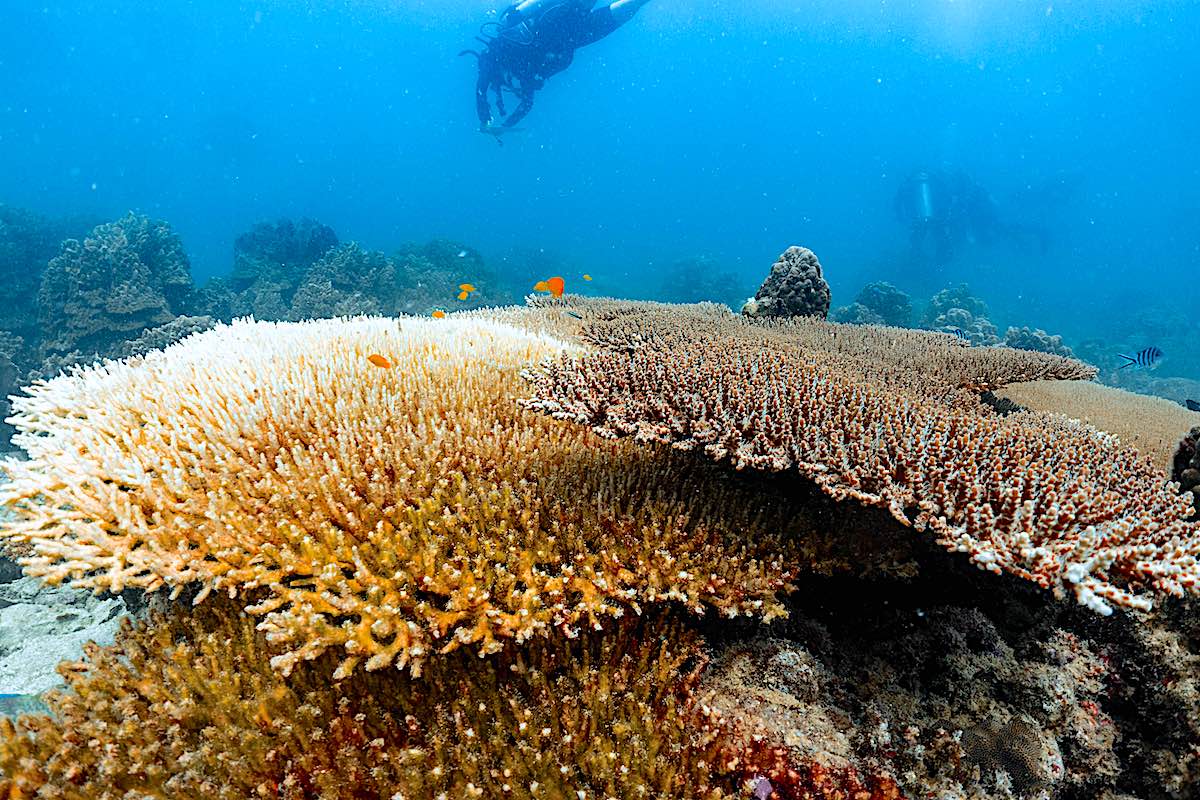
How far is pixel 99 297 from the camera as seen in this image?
16172 mm

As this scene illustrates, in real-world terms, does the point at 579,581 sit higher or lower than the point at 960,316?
lower

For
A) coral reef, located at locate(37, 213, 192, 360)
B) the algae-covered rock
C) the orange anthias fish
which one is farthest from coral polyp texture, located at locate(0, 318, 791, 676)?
coral reef, located at locate(37, 213, 192, 360)

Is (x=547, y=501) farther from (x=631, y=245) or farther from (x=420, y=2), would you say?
(x=420, y=2)

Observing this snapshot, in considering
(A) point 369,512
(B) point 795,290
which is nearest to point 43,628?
(A) point 369,512

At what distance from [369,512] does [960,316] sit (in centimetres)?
3154

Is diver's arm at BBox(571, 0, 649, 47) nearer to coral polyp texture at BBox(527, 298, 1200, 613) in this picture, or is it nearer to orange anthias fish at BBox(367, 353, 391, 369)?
orange anthias fish at BBox(367, 353, 391, 369)

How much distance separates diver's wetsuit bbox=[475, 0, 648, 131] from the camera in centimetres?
2628

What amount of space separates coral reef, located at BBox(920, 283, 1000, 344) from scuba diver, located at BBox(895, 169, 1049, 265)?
78.1 ft

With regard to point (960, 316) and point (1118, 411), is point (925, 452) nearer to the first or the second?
point (1118, 411)

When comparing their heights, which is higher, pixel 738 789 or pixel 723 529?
pixel 723 529

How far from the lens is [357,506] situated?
2846 mm

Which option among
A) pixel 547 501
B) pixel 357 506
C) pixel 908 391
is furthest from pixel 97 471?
pixel 908 391

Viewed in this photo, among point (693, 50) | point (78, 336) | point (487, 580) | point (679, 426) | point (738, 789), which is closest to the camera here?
point (738, 789)

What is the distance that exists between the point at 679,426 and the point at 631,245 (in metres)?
121
